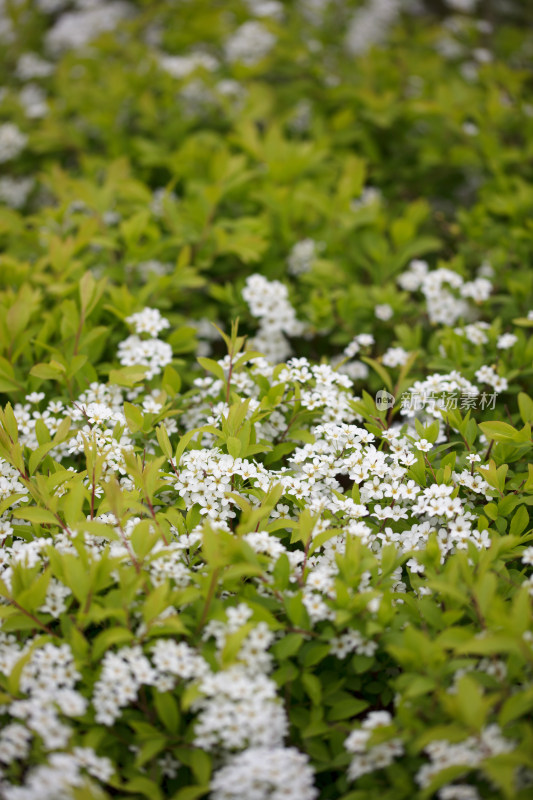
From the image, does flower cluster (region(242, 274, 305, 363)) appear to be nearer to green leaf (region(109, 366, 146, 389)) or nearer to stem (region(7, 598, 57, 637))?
green leaf (region(109, 366, 146, 389))

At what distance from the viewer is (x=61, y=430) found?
6.51ft

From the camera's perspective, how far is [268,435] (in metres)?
2.18

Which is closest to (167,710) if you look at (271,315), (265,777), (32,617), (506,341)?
(265,777)

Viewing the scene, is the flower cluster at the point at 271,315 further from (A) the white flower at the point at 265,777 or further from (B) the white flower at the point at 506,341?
(A) the white flower at the point at 265,777

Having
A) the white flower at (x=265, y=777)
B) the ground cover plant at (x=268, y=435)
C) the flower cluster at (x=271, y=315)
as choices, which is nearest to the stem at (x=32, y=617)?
the ground cover plant at (x=268, y=435)

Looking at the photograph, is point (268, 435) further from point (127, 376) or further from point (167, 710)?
point (167, 710)

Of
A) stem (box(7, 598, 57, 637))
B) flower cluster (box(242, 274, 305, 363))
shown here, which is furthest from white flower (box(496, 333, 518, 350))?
stem (box(7, 598, 57, 637))

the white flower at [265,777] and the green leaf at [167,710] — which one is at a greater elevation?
the green leaf at [167,710]

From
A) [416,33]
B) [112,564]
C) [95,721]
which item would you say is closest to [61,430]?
[112,564]

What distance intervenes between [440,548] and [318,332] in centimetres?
117

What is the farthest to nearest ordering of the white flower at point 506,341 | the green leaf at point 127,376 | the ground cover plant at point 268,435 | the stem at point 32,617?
1. the white flower at point 506,341
2. the green leaf at point 127,376
3. the stem at point 32,617
4. the ground cover plant at point 268,435

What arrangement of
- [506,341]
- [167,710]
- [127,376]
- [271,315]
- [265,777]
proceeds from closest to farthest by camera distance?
[265,777], [167,710], [127,376], [506,341], [271,315]

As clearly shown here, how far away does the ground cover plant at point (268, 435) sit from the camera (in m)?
1.48

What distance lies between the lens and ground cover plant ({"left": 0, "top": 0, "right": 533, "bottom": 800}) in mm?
1478
